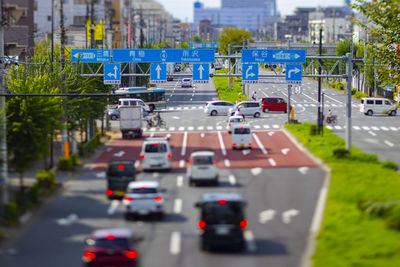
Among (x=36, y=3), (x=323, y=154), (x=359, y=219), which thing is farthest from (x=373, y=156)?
(x=36, y=3)

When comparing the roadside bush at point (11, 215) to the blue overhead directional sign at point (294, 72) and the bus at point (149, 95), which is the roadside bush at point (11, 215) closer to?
the blue overhead directional sign at point (294, 72)

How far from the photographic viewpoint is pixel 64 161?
45.6 metres

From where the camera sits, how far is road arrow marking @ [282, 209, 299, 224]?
104ft

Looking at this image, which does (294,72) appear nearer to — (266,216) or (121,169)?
(121,169)

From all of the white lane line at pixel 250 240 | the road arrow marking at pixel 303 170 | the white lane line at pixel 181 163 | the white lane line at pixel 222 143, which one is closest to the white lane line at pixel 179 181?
the white lane line at pixel 181 163

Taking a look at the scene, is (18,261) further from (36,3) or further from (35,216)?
(36,3)

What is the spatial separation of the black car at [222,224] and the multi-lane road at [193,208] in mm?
450

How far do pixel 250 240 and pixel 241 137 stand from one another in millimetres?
27714

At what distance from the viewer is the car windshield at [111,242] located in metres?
24.2

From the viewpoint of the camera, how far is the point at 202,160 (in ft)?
133

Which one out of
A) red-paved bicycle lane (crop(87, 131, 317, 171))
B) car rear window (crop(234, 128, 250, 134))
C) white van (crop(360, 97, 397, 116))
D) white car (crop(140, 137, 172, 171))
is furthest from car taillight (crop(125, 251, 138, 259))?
white van (crop(360, 97, 397, 116))

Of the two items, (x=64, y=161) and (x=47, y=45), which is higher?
(x=47, y=45)

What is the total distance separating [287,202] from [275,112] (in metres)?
55.6

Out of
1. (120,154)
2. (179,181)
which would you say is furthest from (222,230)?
(120,154)
